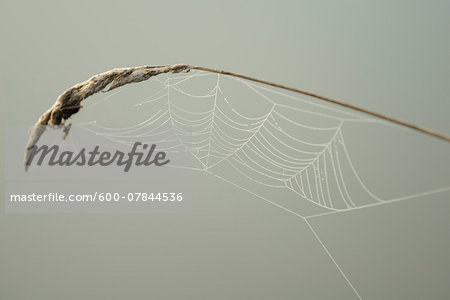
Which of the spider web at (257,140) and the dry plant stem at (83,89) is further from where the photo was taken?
the spider web at (257,140)

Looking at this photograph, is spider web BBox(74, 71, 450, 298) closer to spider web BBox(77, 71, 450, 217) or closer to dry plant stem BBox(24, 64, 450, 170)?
spider web BBox(77, 71, 450, 217)

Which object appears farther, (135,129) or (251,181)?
(251,181)

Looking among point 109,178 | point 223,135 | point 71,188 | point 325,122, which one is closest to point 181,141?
point 223,135

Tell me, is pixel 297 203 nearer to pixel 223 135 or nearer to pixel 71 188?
pixel 223 135

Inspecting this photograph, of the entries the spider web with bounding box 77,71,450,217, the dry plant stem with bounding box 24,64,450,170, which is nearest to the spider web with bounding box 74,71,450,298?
the spider web with bounding box 77,71,450,217

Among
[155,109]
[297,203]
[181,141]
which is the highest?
[155,109]

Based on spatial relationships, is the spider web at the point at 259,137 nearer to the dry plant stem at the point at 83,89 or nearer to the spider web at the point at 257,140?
the spider web at the point at 257,140

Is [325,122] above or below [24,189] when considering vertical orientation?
above

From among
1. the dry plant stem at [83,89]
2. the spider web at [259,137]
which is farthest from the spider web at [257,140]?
the dry plant stem at [83,89]
